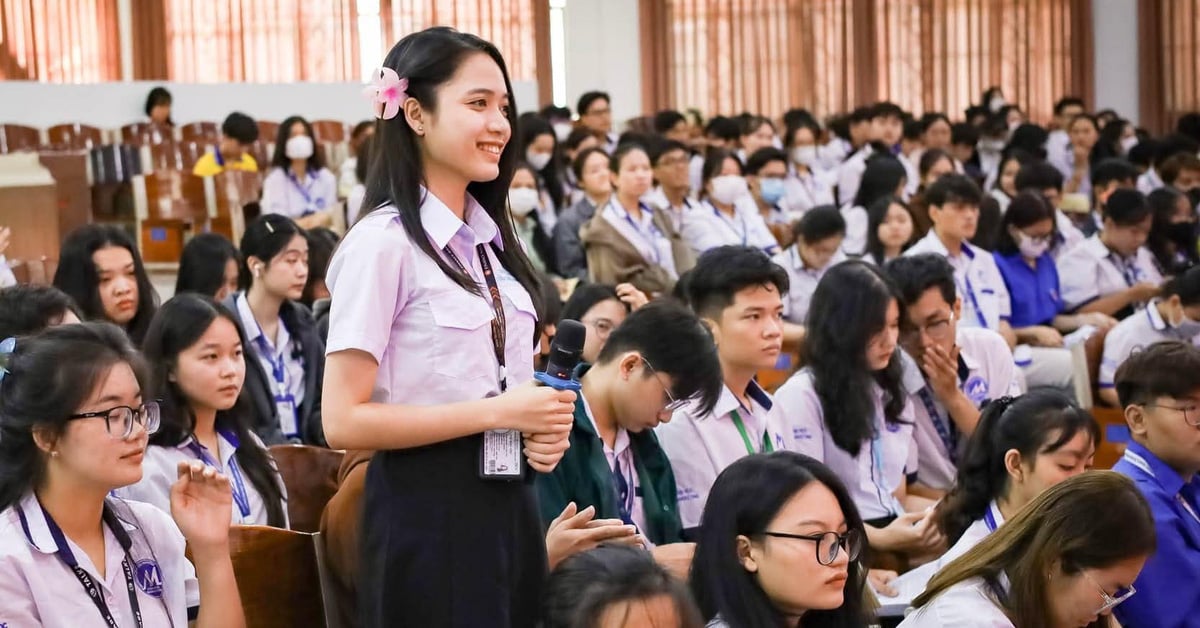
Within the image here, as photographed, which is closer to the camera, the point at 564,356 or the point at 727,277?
the point at 564,356

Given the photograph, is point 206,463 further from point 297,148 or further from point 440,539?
point 297,148

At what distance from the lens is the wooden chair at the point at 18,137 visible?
1033cm

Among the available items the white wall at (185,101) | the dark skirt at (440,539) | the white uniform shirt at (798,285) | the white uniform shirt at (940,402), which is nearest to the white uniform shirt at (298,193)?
the white wall at (185,101)

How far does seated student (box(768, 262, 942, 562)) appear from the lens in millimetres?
3672

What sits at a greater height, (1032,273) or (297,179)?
(297,179)

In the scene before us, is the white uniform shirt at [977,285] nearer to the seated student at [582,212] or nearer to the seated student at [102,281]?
the seated student at [582,212]

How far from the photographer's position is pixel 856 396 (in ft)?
12.1

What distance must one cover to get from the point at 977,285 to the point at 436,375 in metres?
4.36

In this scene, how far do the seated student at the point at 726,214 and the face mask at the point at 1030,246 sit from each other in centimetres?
120

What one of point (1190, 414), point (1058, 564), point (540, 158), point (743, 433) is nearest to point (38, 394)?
point (1058, 564)

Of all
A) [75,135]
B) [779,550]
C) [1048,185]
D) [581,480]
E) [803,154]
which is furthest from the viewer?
[75,135]

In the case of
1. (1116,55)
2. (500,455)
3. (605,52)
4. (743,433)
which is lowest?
(743,433)

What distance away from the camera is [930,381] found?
4.05 metres

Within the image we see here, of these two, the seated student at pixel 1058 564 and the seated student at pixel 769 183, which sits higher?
the seated student at pixel 769 183
